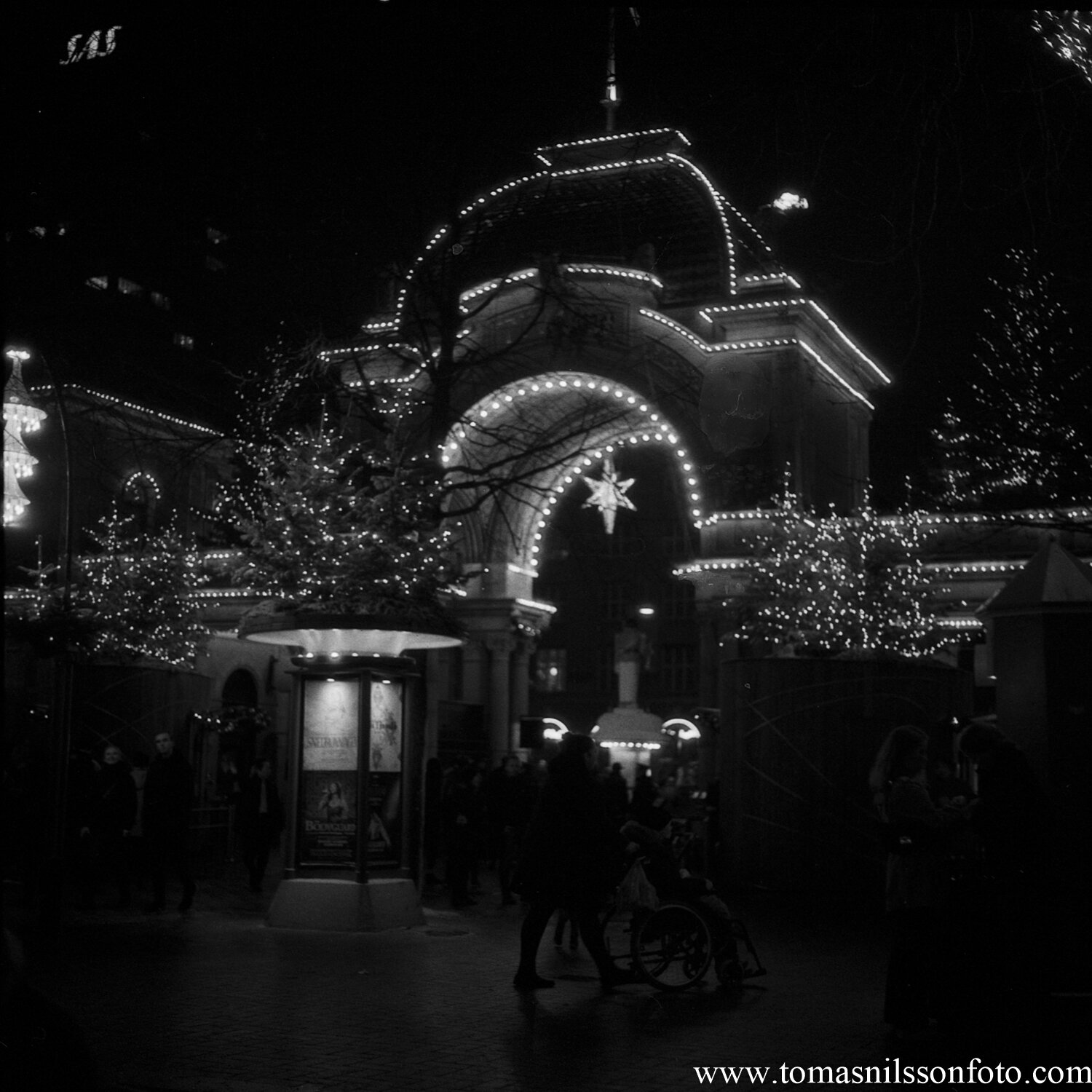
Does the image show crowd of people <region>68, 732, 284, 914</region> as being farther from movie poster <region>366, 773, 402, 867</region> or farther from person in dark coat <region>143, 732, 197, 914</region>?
movie poster <region>366, 773, 402, 867</region>

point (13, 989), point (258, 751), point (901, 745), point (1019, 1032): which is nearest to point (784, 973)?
point (901, 745)

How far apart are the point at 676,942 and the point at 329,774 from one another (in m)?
5.38

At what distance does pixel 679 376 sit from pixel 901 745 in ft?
78.3

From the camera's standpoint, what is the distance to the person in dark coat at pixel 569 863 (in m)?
10.6

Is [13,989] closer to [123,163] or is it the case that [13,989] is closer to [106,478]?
[123,163]

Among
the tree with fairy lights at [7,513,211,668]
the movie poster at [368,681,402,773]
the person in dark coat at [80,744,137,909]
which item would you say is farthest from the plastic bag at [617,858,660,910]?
the tree with fairy lights at [7,513,211,668]

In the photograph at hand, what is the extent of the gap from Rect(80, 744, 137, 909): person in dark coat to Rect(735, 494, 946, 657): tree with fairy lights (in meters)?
10.2

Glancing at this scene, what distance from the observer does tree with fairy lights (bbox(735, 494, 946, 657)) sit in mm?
22547

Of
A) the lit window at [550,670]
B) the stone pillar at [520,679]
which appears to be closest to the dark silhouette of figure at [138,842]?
the stone pillar at [520,679]

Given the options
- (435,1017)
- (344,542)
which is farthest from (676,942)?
(344,542)

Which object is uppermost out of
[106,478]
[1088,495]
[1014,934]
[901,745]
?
[106,478]

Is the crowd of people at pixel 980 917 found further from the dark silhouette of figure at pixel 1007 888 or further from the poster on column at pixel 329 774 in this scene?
the poster on column at pixel 329 774

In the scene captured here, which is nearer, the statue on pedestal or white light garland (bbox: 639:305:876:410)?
white light garland (bbox: 639:305:876:410)

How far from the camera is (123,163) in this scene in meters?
10.1
